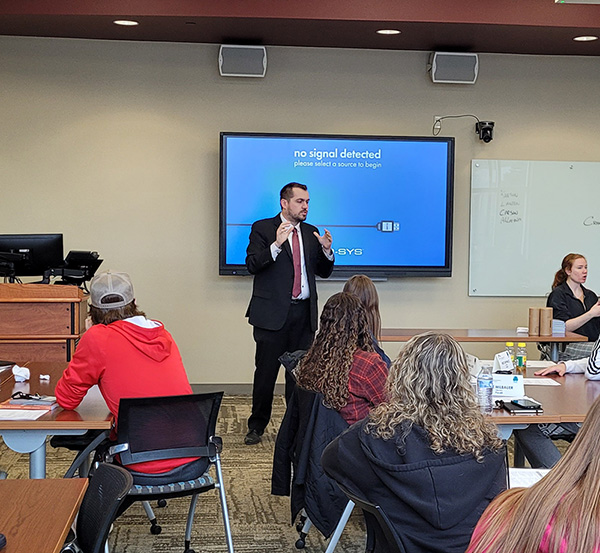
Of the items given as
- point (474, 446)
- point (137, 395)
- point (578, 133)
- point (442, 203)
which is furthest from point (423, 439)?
point (578, 133)

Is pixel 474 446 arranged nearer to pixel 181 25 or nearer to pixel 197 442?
pixel 197 442

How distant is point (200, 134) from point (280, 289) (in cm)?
213

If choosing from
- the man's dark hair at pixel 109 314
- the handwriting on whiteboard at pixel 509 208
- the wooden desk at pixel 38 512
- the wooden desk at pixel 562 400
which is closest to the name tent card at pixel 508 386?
the wooden desk at pixel 562 400

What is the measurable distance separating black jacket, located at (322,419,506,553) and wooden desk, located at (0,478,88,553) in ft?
2.54

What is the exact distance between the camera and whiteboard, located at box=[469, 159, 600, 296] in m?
7.34

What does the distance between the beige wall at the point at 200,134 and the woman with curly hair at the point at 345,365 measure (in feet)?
12.2

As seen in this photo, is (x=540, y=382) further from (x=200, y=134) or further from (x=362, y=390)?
(x=200, y=134)

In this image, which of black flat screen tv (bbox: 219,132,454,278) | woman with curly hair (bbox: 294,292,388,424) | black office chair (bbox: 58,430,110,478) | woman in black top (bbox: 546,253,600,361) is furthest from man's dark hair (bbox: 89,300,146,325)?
woman in black top (bbox: 546,253,600,361)

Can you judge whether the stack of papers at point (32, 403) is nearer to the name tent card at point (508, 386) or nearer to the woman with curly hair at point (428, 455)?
the woman with curly hair at point (428, 455)

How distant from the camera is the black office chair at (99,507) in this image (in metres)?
1.98

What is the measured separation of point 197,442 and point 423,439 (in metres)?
1.22

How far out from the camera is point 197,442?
3270 millimetres

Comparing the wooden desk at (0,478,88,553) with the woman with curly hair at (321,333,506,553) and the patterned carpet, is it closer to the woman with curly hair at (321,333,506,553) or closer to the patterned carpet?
the woman with curly hair at (321,333,506,553)

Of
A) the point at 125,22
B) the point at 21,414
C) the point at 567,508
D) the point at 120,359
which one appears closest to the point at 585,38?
the point at 125,22
